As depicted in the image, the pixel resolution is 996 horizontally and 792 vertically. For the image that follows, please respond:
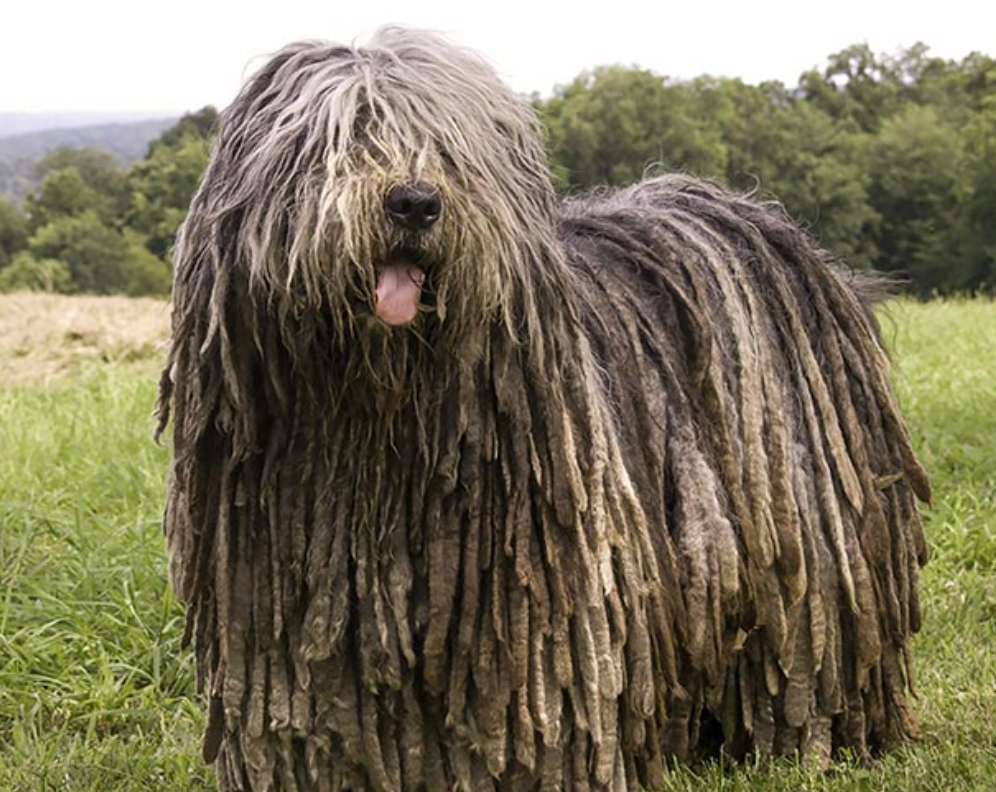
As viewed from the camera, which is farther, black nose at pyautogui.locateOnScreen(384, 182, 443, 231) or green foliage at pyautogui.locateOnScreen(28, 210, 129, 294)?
green foliage at pyautogui.locateOnScreen(28, 210, 129, 294)

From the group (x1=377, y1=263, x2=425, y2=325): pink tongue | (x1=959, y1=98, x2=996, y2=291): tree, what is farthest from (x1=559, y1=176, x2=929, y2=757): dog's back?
(x1=959, y1=98, x2=996, y2=291): tree

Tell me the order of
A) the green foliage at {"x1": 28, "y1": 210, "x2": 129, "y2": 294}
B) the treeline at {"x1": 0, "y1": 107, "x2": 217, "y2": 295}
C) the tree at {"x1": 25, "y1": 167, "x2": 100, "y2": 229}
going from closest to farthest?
the treeline at {"x1": 0, "y1": 107, "x2": 217, "y2": 295} < the green foliage at {"x1": 28, "y1": 210, "x2": 129, "y2": 294} < the tree at {"x1": 25, "y1": 167, "x2": 100, "y2": 229}

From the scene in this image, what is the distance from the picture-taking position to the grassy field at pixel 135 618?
362cm

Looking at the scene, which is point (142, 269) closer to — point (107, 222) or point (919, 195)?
point (107, 222)

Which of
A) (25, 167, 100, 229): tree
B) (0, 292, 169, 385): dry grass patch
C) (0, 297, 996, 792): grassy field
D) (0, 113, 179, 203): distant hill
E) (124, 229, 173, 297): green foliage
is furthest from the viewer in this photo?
(0, 113, 179, 203): distant hill

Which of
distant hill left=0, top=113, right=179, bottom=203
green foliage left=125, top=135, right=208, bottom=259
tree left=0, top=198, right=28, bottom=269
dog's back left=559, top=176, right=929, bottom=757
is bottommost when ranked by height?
distant hill left=0, top=113, right=179, bottom=203

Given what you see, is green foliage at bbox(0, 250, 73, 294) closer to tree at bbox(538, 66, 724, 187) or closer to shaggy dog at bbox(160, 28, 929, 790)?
tree at bbox(538, 66, 724, 187)

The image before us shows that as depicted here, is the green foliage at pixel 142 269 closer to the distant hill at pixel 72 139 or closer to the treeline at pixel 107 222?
the treeline at pixel 107 222

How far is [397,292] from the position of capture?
2338mm

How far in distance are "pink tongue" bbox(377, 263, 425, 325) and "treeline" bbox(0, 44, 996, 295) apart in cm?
2843

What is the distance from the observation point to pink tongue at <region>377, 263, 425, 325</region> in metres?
2.33

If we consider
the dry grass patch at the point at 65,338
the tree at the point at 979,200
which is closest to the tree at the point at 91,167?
the tree at the point at 979,200

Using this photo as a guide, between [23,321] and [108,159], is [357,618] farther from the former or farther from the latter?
[108,159]

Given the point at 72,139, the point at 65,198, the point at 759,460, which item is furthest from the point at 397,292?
the point at 72,139
